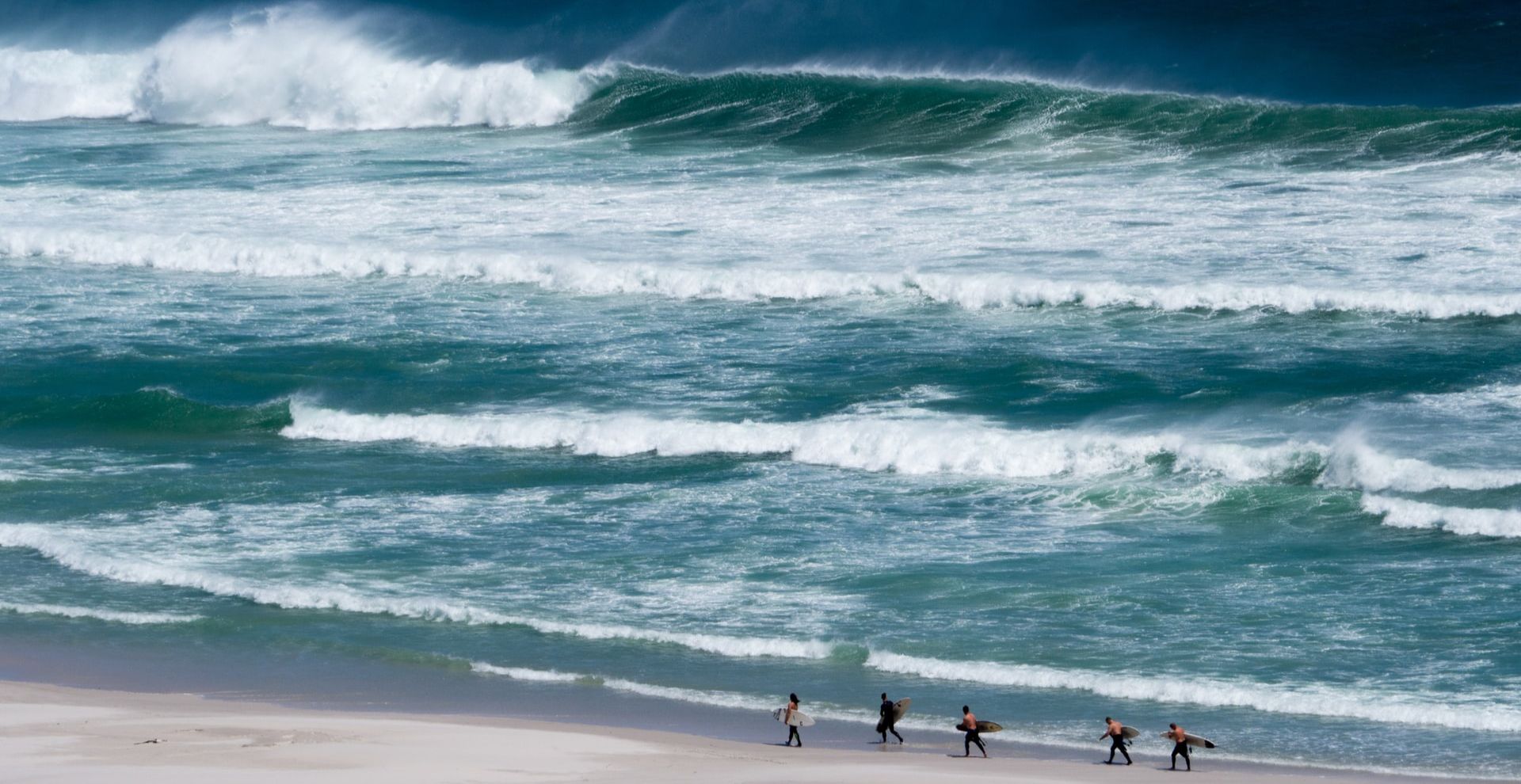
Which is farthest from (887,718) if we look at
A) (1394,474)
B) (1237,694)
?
(1394,474)

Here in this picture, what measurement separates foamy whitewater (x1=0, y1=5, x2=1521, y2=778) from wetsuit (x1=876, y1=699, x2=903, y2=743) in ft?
0.95

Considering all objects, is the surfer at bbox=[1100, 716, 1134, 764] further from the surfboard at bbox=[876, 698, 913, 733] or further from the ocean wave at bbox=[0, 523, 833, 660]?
the ocean wave at bbox=[0, 523, 833, 660]

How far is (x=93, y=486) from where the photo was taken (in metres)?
17.6

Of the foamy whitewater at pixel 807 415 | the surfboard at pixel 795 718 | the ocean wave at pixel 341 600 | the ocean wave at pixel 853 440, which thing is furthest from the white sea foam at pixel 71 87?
the surfboard at pixel 795 718

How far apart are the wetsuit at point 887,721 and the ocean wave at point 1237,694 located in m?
1.29

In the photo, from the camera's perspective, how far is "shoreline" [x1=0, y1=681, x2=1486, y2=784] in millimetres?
10328

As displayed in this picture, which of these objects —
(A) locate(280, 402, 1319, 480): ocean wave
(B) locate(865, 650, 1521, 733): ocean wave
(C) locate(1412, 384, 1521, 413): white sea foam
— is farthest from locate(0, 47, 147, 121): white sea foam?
(B) locate(865, 650, 1521, 733): ocean wave

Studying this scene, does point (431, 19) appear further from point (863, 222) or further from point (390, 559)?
point (390, 559)

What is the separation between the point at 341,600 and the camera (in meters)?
14.3

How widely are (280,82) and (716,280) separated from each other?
57.7ft

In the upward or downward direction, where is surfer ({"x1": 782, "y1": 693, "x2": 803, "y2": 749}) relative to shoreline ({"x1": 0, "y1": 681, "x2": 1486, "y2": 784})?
upward

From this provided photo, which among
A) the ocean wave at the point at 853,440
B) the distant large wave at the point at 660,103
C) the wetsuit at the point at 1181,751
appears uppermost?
the distant large wave at the point at 660,103

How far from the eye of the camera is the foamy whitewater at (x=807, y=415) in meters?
12.9

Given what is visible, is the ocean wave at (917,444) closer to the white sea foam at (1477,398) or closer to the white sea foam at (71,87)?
the white sea foam at (1477,398)
